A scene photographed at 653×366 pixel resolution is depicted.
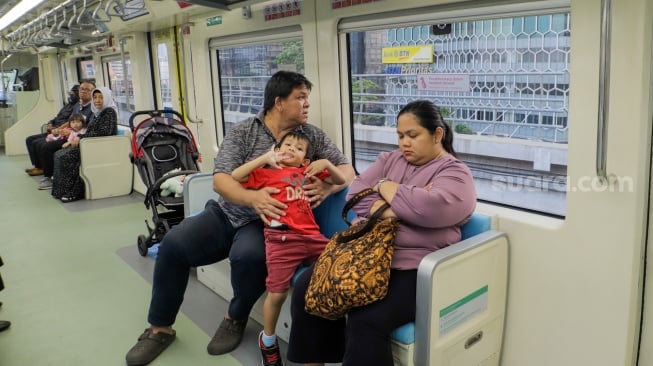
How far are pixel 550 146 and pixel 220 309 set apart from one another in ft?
7.03

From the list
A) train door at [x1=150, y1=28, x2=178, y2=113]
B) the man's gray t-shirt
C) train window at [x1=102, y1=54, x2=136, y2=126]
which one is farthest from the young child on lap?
train window at [x1=102, y1=54, x2=136, y2=126]

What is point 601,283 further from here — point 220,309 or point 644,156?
point 220,309

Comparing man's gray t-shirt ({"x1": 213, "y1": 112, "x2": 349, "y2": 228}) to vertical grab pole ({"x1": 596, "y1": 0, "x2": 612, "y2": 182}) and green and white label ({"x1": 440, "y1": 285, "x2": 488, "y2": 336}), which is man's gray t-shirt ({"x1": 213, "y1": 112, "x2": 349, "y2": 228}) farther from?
vertical grab pole ({"x1": 596, "y1": 0, "x2": 612, "y2": 182})

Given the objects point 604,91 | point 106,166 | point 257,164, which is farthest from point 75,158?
point 604,91

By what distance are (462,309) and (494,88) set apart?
3.56 ft

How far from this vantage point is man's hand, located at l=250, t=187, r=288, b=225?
8.36 ft

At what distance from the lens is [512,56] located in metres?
2.46

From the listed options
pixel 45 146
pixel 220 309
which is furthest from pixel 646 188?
pixel 45 146

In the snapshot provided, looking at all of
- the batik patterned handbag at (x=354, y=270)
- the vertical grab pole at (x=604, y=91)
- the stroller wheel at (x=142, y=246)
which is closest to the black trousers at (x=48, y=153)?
the stroller wheel at (x=142, y=246)

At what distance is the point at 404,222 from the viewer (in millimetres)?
2191

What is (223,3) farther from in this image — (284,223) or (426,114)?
(426,114)

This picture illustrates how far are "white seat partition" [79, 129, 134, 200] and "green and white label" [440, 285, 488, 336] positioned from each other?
5.35 metres

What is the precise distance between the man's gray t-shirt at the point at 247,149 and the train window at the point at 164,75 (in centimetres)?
305

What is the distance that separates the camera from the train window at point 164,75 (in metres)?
5.68
